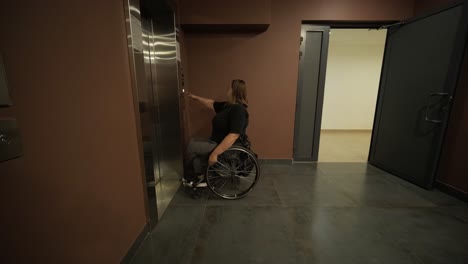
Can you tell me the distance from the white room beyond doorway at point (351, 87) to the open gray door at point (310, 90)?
1.32 metres

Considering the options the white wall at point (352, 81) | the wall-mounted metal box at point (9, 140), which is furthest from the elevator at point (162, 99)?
the white wall at point (352, 81)

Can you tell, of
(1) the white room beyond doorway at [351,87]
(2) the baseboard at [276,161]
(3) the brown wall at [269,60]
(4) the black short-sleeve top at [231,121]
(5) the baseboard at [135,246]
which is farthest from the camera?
(1) the white room beyond doorway at [351,87]

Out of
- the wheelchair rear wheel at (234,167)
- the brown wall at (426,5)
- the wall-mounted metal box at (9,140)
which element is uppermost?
the brown wall at (426,5)

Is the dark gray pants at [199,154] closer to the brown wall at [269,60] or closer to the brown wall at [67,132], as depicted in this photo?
the brown wall at [67,132]

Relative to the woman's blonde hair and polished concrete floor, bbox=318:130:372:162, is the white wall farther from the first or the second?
the woman's blonde hair

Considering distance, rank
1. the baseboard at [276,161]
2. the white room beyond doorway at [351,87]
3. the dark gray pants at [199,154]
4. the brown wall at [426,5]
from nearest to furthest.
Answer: the dark gray pants at [199,154]
the brown wall at [426,5]
the baseboard at [276,161]
the white room beyond doorway at [351,87]

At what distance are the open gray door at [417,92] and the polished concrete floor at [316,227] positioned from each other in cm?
36

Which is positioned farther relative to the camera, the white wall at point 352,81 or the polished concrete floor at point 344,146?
the white wall at point 352,81

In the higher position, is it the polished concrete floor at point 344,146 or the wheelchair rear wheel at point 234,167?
the wheelchair rear wheel at point 234,167

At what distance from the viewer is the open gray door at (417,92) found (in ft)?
5.76

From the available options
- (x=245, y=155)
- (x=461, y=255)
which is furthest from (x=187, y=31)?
(x=461, y=255)

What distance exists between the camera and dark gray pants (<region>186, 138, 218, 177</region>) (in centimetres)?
168

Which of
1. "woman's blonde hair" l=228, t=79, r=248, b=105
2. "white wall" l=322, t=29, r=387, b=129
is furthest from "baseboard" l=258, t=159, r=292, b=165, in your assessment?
"white wall" l=322, t=29, r=387, b=129

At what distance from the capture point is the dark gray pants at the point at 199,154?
5.51 ft
